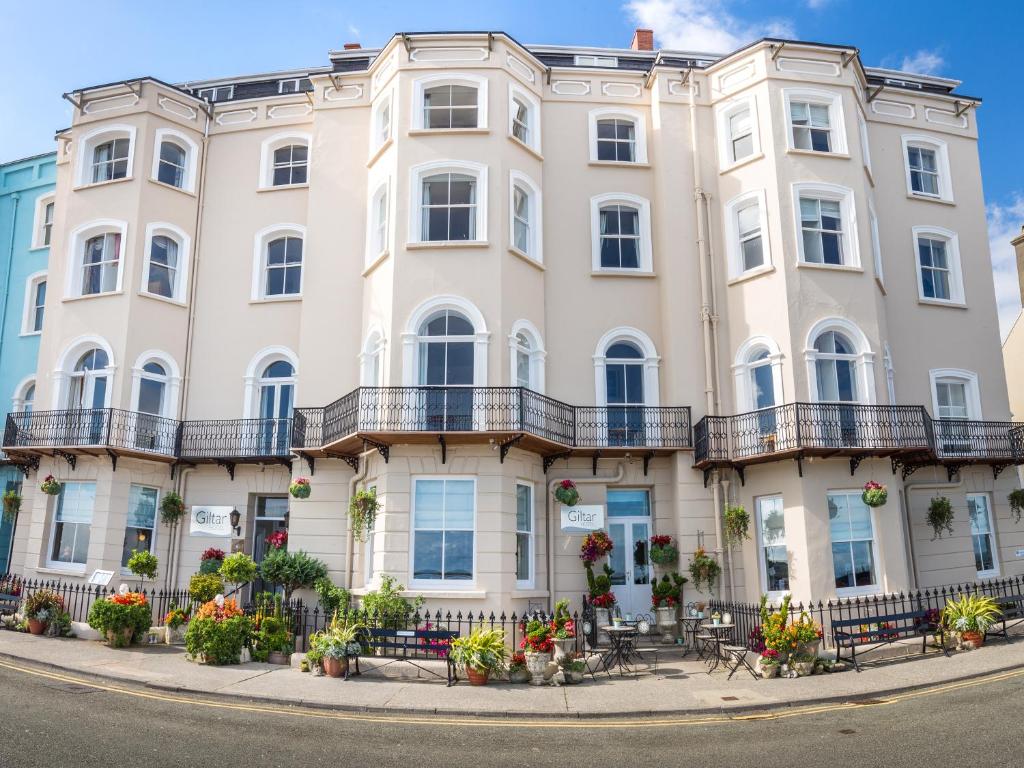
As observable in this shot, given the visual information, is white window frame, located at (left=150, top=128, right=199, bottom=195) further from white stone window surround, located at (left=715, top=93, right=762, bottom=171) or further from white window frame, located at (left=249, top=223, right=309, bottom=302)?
white stone window surround, located at (left=715, top=93, right=762, bottom=171)

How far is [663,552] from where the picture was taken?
693 inches

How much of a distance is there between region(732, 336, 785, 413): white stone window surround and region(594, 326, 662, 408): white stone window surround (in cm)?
177

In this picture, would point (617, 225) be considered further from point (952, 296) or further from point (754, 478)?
point (952, 296)

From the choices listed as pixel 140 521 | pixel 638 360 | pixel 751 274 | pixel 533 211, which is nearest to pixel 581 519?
pixel 638 360

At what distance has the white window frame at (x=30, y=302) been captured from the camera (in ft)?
78.6

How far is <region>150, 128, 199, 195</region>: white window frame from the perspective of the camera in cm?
2136

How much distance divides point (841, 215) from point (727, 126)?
11.7ft

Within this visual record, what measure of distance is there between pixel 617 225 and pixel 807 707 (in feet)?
40.8

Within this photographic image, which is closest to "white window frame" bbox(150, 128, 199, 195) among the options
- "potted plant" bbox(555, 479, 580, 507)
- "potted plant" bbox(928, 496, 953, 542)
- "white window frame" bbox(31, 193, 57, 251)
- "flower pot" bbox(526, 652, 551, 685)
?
"white window frame" bbox(31, 193, 57, 251)

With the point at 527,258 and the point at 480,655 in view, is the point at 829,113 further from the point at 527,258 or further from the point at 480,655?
the point at 480,655

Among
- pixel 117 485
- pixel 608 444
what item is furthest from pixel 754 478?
pixel 117 485

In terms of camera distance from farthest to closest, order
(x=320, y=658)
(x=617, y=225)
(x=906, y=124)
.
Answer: (x=906, y=124), (x=617, y=225), (x=320, y=658)

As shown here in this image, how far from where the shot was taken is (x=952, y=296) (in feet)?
69.6

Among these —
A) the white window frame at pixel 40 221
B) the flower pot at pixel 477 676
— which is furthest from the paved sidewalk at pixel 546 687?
the white window frame at pixel 40 221
